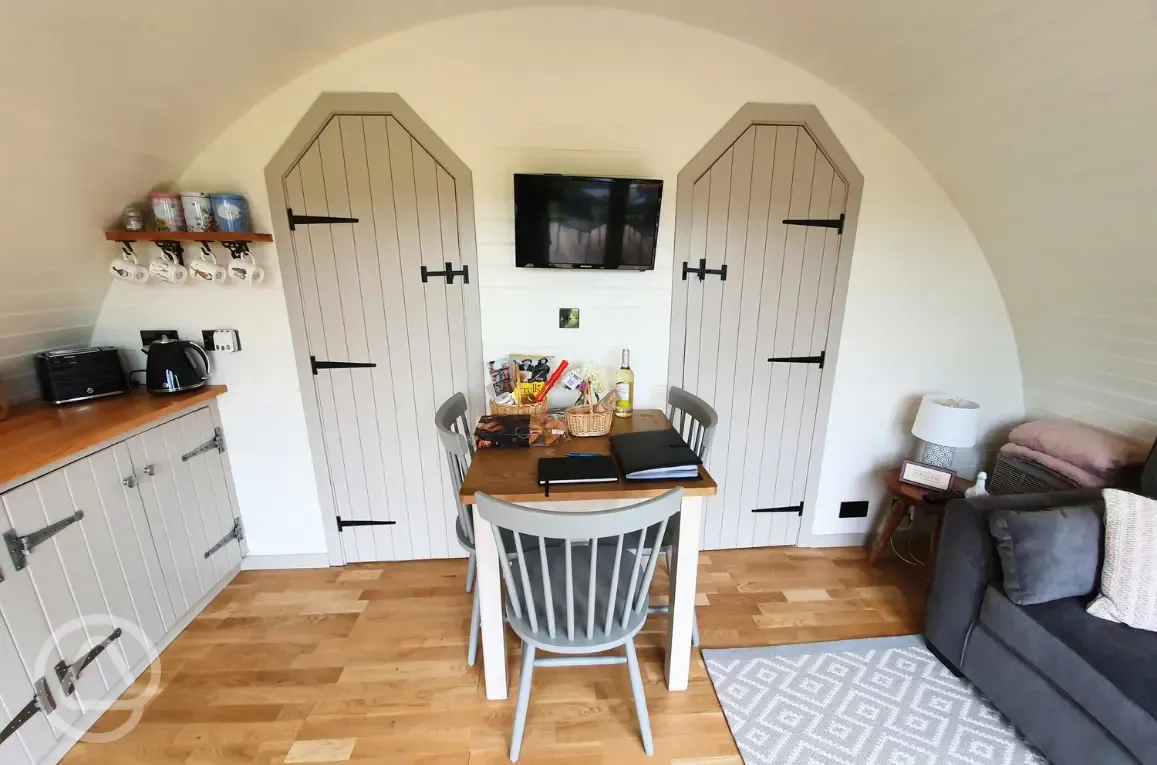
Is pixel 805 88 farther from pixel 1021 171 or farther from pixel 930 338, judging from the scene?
pixel 930 338

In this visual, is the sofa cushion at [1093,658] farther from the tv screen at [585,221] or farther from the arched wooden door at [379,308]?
the arched wooden door at [379,308]

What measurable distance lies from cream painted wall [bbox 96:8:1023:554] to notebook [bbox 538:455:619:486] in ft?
2.41

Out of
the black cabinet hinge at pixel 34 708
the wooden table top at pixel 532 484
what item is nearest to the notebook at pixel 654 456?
the wooden table top at pixel 532 484

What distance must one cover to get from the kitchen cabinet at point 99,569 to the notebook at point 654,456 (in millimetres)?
1745

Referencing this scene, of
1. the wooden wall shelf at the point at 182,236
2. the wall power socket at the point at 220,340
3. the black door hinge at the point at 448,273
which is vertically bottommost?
the wall power socket at the point at 220,340

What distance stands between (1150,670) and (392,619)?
8.15 ft

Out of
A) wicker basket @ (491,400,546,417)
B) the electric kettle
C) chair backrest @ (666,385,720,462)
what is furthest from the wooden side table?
the electric kettle

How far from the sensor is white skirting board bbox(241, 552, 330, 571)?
236 cm

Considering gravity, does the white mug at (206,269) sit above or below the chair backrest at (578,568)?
above

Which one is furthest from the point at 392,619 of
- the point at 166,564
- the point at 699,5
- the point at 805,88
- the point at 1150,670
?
the point at 805,88

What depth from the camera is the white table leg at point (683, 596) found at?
1.52 m

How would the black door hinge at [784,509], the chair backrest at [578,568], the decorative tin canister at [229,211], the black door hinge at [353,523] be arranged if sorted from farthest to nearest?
the black door hinge at [784,509]
the black door hinge at [353,523]
the decorative tin canister at [229,211]
the chair backrest at [578,568]

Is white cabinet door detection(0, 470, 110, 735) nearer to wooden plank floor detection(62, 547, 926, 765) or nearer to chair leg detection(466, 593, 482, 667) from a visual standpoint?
wooden plank floor detection(62, 547, 926, 765)

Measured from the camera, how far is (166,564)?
1.86m
